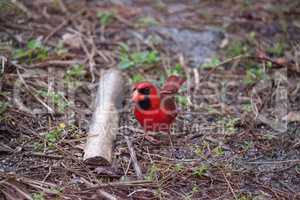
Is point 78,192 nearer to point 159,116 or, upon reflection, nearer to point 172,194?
point 172,194

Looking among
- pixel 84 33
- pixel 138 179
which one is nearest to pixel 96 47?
pixel 84 33

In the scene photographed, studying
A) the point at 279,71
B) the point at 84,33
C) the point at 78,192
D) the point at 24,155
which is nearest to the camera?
the point at 78,192

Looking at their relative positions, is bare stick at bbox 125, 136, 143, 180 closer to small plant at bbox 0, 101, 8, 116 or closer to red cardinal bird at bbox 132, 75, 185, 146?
red cardinal bird at bbox 132, 75, 185, 146

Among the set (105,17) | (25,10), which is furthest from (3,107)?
(105,17)

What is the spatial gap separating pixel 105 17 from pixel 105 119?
223 cm

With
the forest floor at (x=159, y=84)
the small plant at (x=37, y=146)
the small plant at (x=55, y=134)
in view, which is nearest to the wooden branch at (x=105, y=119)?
the forest floor at (x=159, y=84)

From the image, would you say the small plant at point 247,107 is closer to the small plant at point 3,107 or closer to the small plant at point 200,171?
the small plant at point 200,171

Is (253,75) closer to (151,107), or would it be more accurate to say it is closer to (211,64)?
(211,64)

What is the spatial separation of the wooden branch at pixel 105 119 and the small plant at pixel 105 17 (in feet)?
4.41

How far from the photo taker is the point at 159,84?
17.1 ft

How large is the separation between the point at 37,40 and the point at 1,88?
3.58 feet

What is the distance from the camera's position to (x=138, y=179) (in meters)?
3.83

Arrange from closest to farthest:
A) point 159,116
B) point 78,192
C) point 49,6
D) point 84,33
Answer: point 78,192 < point 159,116 < point 84,33 < point 49,6

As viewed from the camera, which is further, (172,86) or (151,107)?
(172,86)
